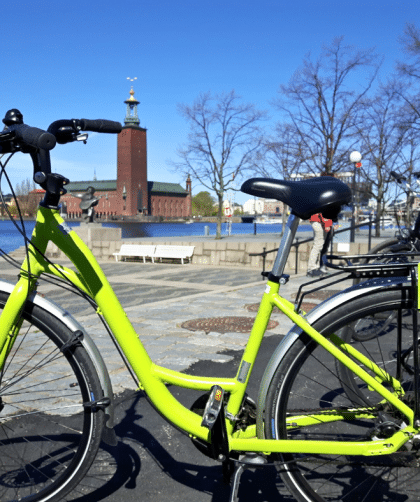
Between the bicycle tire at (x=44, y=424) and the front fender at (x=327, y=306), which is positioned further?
the bicycle tire at (x=44, y=424)

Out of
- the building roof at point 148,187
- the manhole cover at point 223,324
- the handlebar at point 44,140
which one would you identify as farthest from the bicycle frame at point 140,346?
the building roof at point 148,187

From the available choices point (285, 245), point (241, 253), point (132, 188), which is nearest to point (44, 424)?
point (285, 245)

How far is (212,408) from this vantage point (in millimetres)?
2053

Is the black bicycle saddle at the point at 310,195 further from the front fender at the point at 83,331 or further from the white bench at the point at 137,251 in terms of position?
the white bench at the point at 137,251

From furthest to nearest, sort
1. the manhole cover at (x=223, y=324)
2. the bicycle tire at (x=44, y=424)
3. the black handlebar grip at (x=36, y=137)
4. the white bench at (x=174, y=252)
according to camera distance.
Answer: the white bench at (x=174, y=252) → the manhole cover at (x=223, y=324) → the bicycle tire at (x=44, y=424) → the black handlebar grip at (x=36, y=137)

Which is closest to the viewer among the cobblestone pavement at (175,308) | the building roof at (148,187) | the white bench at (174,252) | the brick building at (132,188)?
the cobblestone pavement at (175,308)

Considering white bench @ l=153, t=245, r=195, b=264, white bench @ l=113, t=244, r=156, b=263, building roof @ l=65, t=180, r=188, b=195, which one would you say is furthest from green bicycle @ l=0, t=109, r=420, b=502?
building roof @ l=65, t=180, r=188, b=195

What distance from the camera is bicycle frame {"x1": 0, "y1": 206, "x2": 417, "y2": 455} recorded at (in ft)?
6.75

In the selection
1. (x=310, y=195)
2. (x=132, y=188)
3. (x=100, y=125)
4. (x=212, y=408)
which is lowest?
(x=212, y=408)

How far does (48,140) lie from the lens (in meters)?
1.90

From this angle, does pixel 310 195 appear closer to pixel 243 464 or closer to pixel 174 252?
pixel 243 464

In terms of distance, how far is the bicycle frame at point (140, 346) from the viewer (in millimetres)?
2057

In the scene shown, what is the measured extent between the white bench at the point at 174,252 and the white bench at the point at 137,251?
0.21 meters

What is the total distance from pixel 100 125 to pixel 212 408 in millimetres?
1254
